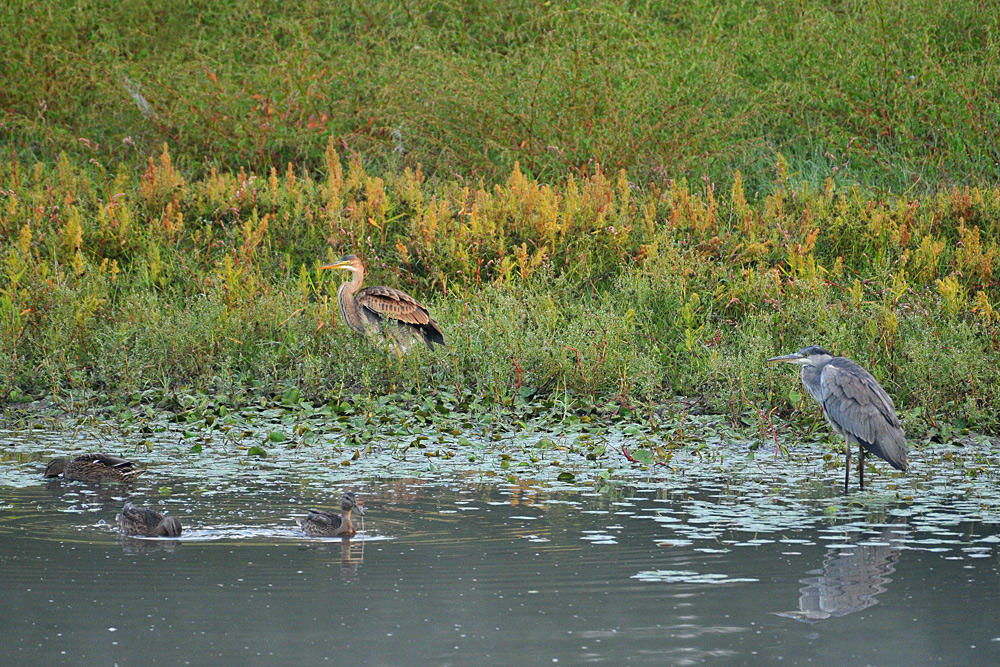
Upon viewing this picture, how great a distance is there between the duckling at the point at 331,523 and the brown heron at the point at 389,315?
170 inches

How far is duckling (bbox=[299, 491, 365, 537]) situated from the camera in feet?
22.5

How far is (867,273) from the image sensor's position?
43.8 feet

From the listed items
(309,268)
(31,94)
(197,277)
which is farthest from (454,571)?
(31,94)

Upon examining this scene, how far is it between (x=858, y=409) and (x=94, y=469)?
4.35m

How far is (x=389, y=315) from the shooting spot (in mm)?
11594

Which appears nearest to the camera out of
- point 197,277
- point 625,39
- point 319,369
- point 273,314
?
point 319,369

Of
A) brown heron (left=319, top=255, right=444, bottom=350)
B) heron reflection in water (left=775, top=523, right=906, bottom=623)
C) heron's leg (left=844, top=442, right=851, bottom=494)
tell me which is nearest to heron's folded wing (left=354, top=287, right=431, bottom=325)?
brown heron (left=319, top=255, right=444, bottom=350)

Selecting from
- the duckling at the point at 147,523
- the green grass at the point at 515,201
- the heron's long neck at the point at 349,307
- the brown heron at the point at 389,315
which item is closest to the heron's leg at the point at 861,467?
the green grass at the point at 515,201

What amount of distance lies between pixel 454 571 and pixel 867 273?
8113 millimetres

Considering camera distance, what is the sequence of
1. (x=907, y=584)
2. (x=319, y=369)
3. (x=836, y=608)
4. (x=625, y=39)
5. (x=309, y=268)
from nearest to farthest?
(x=836, y=608) < (x=907, y=584) < (x=319, y=369) < (x=309, y=268) < (x=625, y=39)

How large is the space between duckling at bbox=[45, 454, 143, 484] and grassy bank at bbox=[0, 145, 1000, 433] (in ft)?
8.00

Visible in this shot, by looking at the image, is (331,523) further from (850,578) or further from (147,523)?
(850,578)

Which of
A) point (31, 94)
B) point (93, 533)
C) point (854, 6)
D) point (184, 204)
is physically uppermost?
point (854, 6)

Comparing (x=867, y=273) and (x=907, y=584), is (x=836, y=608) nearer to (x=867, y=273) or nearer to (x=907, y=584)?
(x=907, y=584)
